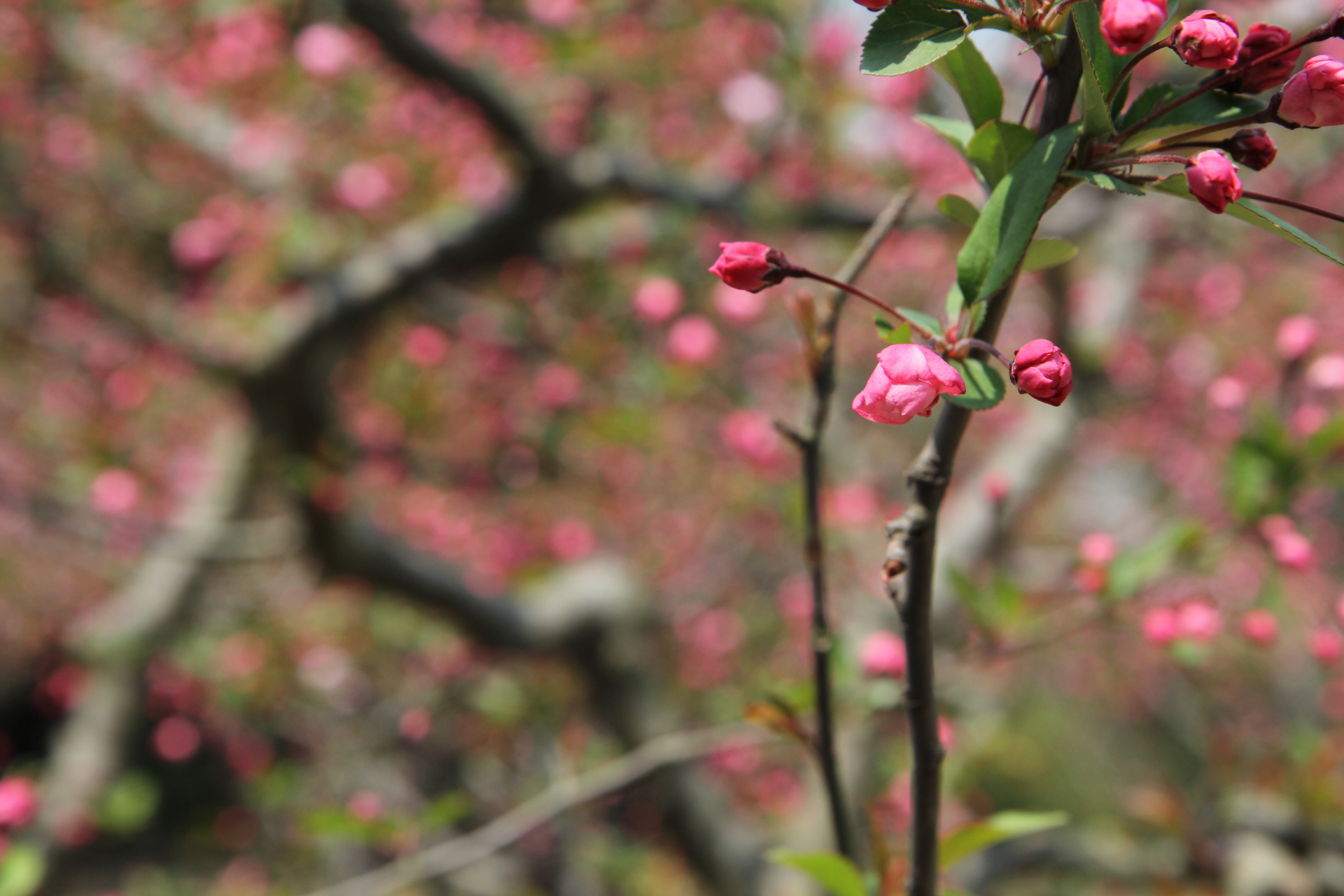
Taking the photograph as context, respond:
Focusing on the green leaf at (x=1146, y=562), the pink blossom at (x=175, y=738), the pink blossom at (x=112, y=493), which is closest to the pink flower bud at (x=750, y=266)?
the green leaf at (x=1146, y=562)

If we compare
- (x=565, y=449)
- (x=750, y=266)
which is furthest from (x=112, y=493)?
(x=750, y=266)

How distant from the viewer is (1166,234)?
10.8 ft

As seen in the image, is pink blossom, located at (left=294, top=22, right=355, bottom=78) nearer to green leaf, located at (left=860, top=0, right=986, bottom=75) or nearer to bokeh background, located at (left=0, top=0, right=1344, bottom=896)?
bokeh background, located at (left=0, top=0, right=1344, bottom=896)

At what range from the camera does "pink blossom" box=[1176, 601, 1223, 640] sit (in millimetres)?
1352

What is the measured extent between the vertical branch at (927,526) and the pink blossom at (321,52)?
2.53 metres

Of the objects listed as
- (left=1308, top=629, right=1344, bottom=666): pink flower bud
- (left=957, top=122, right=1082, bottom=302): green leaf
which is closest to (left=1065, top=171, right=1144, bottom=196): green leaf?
(left=957, top=122, right=1082, bottom=302): green leaf

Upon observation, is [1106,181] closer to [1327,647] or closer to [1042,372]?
[1042,372]

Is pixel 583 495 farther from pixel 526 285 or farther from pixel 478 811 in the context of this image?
pixel 478 811

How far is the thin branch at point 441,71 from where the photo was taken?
2031 mm

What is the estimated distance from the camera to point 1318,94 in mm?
423

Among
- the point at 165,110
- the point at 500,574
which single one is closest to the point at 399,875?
the point at 500,574

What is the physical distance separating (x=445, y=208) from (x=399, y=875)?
2.70m

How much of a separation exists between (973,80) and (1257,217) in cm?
20

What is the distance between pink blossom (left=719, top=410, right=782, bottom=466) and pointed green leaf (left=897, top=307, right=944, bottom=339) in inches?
82.5
